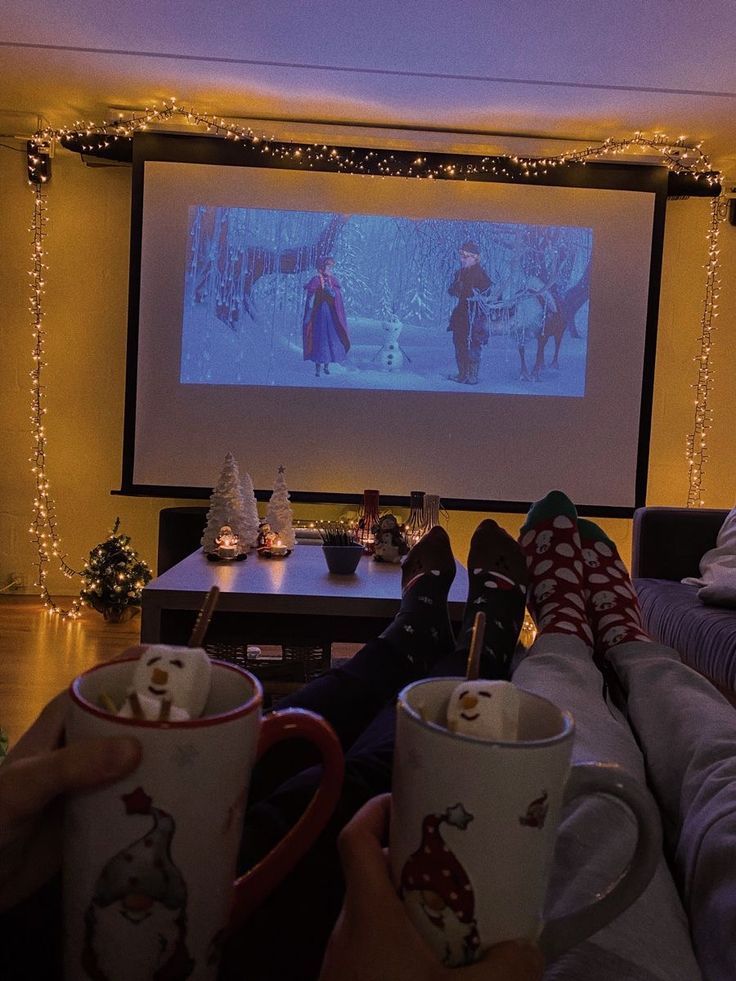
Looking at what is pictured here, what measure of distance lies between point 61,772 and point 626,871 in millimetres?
250

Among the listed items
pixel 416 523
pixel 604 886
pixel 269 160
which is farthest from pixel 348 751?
pixel 269 160

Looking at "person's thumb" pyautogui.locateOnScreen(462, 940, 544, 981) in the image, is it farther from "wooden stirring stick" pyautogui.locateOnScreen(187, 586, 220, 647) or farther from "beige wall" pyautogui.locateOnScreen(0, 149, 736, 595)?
"beige wall" pyautogui.locateOnScreen(0, 149, 736, 595)

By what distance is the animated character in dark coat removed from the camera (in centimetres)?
364

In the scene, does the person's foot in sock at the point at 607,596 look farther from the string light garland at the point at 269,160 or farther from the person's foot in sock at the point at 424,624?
the string light garland at the point at 269,160

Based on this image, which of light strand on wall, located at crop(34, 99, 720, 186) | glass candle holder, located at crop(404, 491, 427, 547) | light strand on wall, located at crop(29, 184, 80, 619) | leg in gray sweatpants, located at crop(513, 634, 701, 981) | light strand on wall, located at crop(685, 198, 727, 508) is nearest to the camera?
leg in gray sweatpants, located at crop(513, 634, 701, 981)

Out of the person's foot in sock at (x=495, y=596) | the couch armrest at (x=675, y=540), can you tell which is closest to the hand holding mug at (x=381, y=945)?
the person's foot in sock at (x=495, y=596)

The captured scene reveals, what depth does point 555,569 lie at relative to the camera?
4.40 ft

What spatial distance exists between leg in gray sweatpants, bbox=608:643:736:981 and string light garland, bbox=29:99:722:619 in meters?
3.02

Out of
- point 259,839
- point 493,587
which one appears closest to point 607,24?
point 493,587

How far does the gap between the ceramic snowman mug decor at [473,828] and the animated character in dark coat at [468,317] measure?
344 centimetres

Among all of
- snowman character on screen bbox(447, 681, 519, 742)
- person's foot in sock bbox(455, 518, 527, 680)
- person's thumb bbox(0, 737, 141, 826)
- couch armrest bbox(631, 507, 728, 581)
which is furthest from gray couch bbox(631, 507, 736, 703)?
person's thumb bbox(0, 737, 141, 826)

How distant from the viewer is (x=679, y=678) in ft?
2.38

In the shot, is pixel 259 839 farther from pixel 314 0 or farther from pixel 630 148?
pixel 630 148

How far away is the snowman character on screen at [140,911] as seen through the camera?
0.30 m
